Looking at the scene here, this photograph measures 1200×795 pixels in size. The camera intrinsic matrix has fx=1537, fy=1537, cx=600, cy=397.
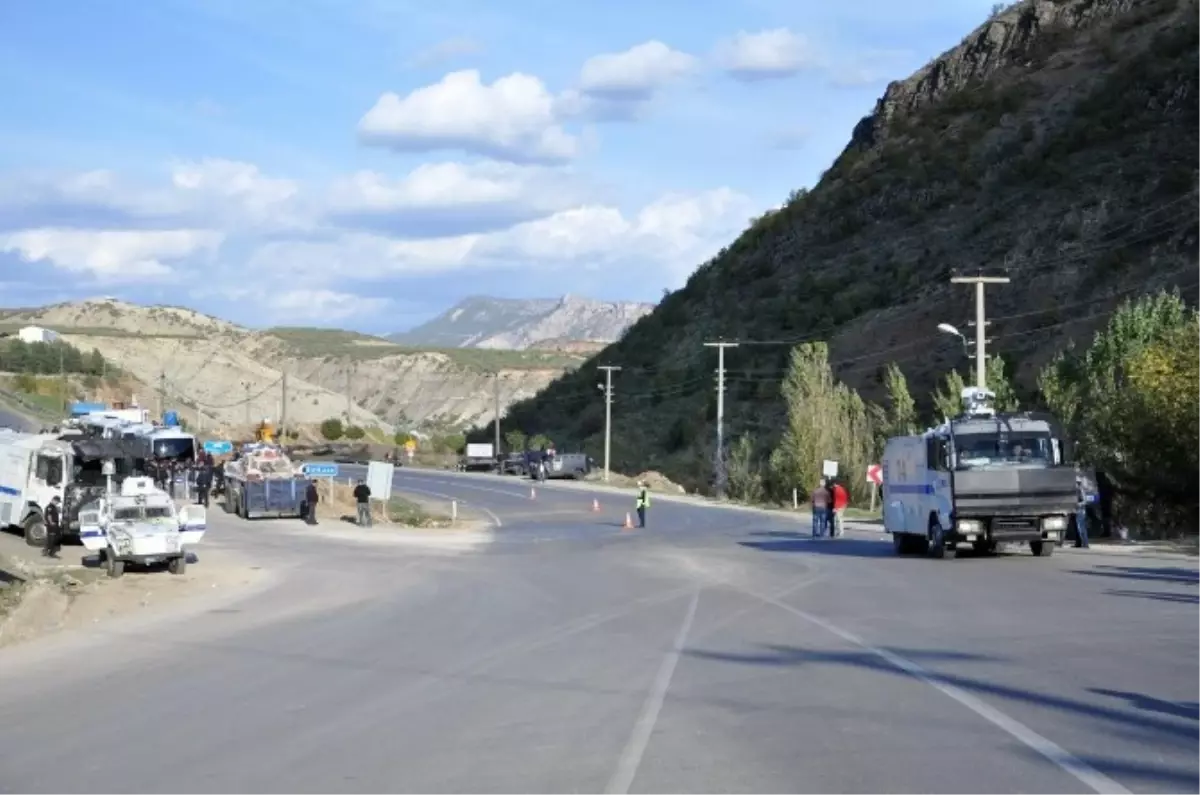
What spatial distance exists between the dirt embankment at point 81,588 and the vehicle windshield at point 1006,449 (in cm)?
1431

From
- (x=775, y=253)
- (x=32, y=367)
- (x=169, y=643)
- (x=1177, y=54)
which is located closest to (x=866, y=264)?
(x=775, y=253)

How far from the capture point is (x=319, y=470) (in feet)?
178

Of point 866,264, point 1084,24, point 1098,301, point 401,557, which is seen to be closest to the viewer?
point 401,557

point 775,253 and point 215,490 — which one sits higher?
point 775,253

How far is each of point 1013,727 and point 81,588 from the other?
19.6 metres

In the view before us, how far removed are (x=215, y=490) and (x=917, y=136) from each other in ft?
203

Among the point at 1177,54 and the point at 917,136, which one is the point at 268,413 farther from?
the point at 1177,54

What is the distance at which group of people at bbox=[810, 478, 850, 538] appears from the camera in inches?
1676

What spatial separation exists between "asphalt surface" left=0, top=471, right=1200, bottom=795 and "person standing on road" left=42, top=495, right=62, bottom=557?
33.5 feet

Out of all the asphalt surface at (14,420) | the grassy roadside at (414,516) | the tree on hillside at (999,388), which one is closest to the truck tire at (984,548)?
the tree on hillside at (999,388)

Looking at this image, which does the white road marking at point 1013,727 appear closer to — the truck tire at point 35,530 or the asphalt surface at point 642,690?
the asphalt surface at point 642,690

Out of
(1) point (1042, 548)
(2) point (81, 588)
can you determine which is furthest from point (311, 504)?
(1) point (1042, 548)

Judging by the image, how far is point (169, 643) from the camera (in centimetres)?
1911

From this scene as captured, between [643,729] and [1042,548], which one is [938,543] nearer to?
[1042,548]
